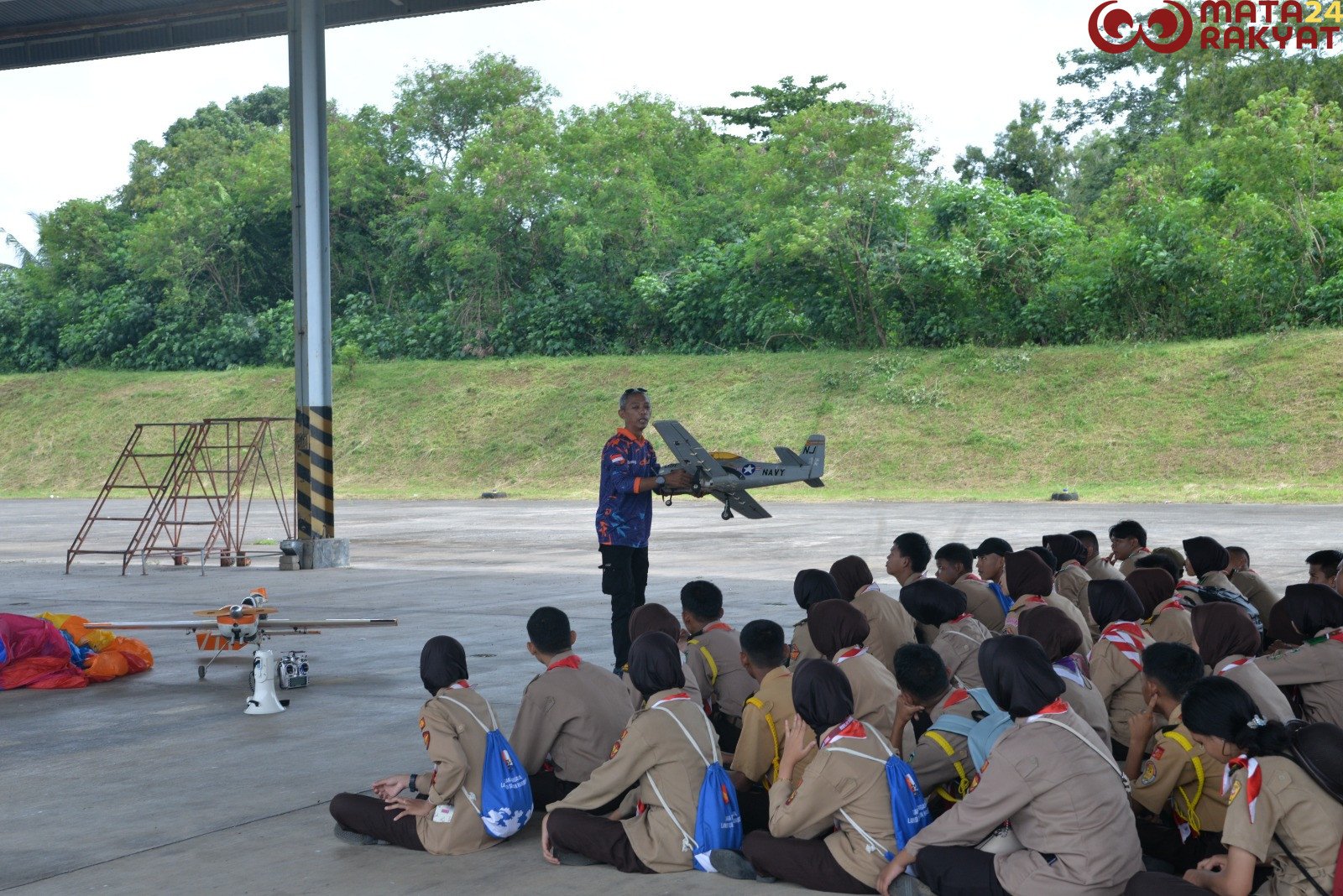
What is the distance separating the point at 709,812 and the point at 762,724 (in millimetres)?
555

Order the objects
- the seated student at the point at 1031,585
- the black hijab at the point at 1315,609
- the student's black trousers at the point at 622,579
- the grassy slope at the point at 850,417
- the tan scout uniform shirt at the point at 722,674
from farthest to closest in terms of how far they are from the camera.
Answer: the grassy slope at the point at 850,417, the student's black trousers at the point at 622,579, the seated student at the point at 1031,585, the tan scout uniform shirt at the point at 722,674, the black hijab at the point at 1315,609

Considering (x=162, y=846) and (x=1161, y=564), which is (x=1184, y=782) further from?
(x=162, y=846)

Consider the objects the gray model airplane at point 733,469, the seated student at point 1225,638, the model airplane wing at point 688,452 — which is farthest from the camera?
the model airplane wing at point 688,452

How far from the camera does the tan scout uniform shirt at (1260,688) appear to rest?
484 centimetres

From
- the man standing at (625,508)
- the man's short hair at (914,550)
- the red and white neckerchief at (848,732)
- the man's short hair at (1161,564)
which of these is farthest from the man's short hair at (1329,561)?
the red and white neckerchief at (848,732)

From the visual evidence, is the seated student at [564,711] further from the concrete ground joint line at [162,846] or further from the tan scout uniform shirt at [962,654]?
the tan scout uniform shirt at [962,654]

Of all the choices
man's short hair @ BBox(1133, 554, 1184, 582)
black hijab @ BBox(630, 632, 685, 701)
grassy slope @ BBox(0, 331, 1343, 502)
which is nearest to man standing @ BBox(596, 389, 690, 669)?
man's short hair @ BBox(1133, 554, 1184, 582)

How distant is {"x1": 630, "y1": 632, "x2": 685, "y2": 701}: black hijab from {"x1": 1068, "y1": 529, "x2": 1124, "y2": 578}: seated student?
441cm

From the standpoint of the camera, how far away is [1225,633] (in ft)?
17.6

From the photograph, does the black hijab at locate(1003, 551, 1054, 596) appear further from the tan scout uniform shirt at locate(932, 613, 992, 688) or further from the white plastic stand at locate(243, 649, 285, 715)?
the white plastic stand at locate(243, 649, 285, 715)

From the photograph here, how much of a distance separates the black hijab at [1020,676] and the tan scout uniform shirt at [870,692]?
108 centimetres

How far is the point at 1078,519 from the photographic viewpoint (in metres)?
22.5

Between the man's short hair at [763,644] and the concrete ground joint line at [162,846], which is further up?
the man's short hair at [763,644]

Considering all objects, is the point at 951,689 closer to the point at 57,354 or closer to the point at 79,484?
the point at 79,484
